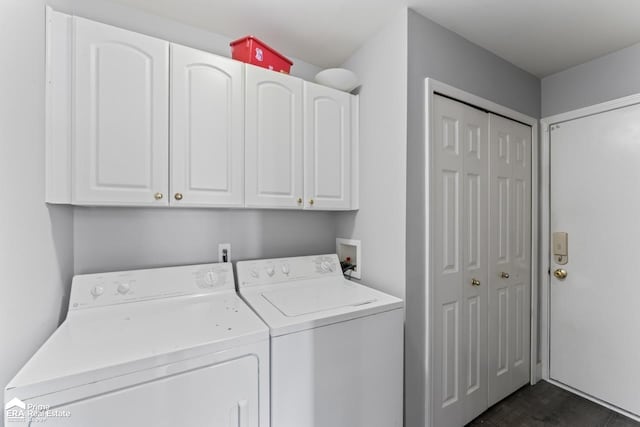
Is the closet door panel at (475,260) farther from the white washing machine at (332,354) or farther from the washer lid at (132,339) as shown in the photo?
the washer lid at (132,339)

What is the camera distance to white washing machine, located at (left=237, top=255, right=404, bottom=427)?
1.09 metres

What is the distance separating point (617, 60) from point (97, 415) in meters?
3.30

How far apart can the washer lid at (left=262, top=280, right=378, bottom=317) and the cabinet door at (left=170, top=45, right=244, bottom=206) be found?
556mm

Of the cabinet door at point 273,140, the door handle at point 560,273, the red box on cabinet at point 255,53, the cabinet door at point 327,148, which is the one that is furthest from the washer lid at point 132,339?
the door handle at point 560,273

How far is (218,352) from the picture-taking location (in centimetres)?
96

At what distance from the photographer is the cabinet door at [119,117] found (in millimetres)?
1153

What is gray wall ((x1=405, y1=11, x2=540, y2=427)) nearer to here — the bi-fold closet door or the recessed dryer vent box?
the bi-fold closet door

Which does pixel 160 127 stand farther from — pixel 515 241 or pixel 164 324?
pixel 515 241

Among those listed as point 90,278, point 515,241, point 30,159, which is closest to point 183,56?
point 30,159

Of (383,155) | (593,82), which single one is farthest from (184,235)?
(593,82)

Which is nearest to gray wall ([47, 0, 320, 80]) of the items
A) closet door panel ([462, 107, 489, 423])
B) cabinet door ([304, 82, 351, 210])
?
cabinet door ([304, 82, 351, 210])

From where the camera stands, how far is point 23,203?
3.14 feet

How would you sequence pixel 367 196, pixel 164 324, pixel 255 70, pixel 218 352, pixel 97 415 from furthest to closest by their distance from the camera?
pixel 367 196
pixel 255 70
pixel 164 324
pixel 218 352
pixel 97 415

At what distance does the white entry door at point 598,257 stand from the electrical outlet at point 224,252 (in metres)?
2.48
